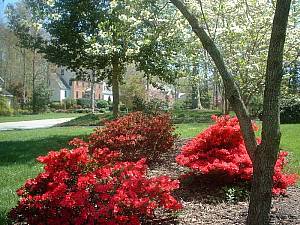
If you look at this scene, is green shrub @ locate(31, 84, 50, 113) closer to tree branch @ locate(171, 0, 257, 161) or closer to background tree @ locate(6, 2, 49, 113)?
background tree @ locate(6, 2, 49, 113)

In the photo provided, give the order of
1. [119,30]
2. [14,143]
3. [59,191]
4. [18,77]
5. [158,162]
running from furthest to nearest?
1. [18,77]
2. [14,143]
3. [158,162]
4. [119,30]
5. [59,191]

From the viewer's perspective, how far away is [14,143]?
12.9 m

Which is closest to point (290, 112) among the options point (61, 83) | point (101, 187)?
point (101, 187)

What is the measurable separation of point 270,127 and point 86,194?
6.59 feet

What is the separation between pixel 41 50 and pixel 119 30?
12358 millimetres

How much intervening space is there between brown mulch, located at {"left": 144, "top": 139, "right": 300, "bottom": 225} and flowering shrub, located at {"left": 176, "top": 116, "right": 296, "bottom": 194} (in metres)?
0.26

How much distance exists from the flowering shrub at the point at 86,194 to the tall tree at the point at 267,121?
130 cm

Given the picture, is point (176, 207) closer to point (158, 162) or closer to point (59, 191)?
point (59, 191)

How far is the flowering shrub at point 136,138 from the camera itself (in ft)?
27.8

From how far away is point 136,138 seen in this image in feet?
27.9

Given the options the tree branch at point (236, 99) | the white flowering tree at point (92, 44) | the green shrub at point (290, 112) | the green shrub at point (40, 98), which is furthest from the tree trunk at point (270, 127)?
the green shrub at point (40, 98)

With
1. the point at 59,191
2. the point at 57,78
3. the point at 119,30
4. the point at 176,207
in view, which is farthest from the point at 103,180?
the point at 57,78

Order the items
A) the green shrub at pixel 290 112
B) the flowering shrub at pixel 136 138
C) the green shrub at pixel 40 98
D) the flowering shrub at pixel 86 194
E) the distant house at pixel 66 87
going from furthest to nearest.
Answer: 1. the distant house at pixel 66 87
2. the green shrub at pixel 40 98
3. the green shrub at pixel 290 112
4. the flowering shrub at pixel 136 138
5. the flowering shrub at pixel 86 194

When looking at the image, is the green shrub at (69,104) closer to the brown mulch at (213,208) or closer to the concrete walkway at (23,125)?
the concrete walkway at (23,125)
